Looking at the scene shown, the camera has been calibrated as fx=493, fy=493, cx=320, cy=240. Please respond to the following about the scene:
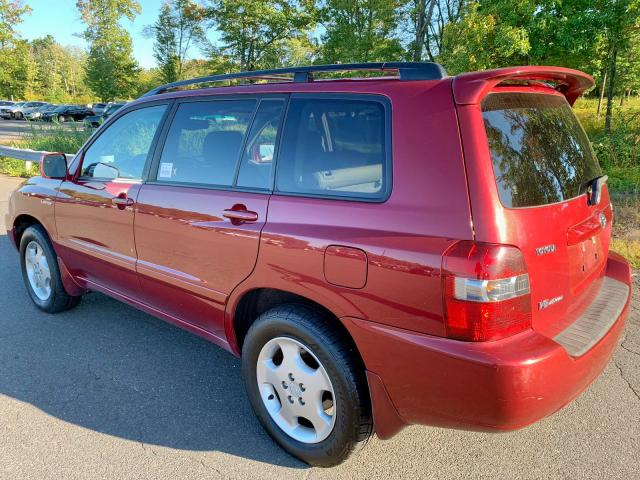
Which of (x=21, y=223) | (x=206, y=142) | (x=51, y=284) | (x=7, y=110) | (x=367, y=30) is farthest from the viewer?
(x=7, y=110)

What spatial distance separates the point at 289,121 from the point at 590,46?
1293cm

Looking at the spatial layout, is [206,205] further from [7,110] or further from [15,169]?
[7,110]

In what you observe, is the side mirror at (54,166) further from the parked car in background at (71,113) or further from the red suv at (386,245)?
the parked car in background at (71,113)

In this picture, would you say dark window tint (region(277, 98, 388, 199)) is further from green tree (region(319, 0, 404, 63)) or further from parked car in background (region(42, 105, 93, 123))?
parked car in background (region(42, 105, 93, 123))

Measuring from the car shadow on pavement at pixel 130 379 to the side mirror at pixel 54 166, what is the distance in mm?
1255

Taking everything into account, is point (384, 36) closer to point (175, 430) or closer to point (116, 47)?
point (175, 430)

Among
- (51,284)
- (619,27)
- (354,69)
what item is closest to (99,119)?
(619,27)

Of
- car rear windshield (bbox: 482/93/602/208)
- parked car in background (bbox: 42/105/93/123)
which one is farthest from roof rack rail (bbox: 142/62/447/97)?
parked car in background (bbox: 42/105/93/123)

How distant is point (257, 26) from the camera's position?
1190 inches

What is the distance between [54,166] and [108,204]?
2.71 feet

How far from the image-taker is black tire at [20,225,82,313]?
4.18m

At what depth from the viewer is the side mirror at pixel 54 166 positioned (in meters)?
3.93

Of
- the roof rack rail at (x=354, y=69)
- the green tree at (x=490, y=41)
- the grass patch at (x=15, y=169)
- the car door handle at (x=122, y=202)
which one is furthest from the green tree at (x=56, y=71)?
the roof rack rail at (x=354, y=69)

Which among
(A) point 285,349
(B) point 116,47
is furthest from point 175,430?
(B) point 116,47
